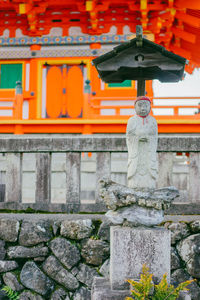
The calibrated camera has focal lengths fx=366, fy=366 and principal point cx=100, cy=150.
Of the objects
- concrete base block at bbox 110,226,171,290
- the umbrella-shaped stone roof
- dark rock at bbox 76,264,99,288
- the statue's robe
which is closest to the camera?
concrete base block at bbox 110,226,171,290

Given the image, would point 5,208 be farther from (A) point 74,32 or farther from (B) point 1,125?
(A) point 74,32

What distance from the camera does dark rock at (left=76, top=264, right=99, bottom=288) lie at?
168 inches

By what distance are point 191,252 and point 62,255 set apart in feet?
4.94

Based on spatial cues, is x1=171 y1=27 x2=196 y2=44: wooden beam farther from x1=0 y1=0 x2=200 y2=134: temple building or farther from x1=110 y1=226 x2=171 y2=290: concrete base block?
x1=110 y1=226 x2=171 y2=290: concrete base block

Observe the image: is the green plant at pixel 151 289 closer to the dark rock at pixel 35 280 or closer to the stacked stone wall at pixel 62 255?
the stacked stone wall at pixel 62 255

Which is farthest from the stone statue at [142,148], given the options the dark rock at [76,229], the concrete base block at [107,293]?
the concrete base block at [107,293]

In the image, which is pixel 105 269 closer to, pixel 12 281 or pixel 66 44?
pixel 12 281

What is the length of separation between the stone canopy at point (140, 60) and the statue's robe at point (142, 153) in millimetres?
643

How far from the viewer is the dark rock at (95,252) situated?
4312mm

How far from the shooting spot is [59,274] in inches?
170

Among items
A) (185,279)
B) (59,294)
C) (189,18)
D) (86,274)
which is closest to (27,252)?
(59,294)

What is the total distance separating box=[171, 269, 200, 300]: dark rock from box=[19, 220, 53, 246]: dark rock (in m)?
1.53

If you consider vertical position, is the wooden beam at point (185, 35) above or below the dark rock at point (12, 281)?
above

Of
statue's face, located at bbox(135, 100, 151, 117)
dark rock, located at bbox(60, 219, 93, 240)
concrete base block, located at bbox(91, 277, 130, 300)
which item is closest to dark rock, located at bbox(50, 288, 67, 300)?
dark rock, located at bbox(60, 219, 93, 240)
